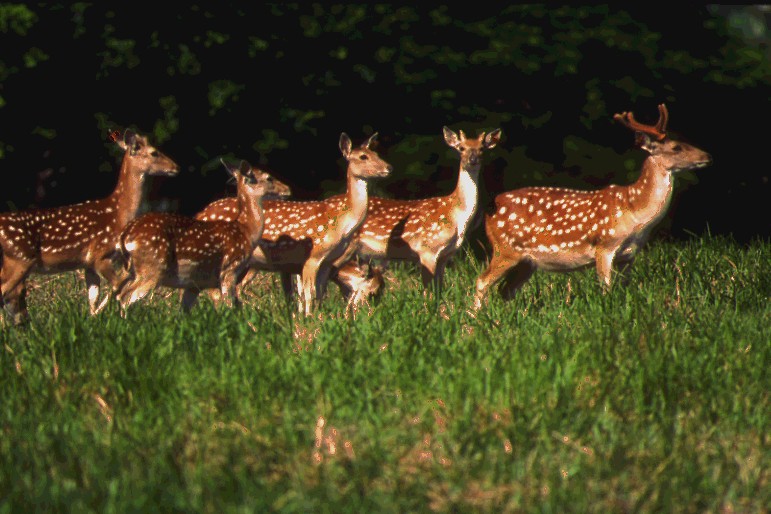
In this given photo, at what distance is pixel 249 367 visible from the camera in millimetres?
6250

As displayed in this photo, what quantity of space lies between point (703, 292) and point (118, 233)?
3.49 meters

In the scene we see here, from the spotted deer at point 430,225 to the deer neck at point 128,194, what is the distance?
4.43 feet

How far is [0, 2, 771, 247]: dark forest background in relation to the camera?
9898 mm

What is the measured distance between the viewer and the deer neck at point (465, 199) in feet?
30.8

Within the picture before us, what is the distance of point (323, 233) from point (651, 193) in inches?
79.3

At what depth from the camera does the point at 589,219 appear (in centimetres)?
888

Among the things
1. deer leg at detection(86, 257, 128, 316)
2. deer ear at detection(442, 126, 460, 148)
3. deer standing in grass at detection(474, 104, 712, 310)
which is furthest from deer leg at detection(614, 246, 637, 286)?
deer leg at detection(86, 257, 128, 316)

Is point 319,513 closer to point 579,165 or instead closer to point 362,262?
point 362,262

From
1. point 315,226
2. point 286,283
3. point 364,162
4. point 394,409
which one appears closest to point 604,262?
point 364,162

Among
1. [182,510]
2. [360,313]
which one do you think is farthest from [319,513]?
[360,313]

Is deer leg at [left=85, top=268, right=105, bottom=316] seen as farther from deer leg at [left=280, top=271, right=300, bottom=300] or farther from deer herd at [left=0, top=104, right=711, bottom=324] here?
deer leg at [left=280, top=271, right=300, bottom=300]

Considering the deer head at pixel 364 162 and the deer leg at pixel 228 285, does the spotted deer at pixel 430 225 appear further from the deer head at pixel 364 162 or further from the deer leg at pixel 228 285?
the deer leg at pixel 228 285

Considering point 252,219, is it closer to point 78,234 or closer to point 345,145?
point 345,145

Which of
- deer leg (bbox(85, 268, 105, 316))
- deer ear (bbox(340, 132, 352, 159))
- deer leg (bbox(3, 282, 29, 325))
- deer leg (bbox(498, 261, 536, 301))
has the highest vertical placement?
deer ear (bbox(340, 132, 352, 159))
